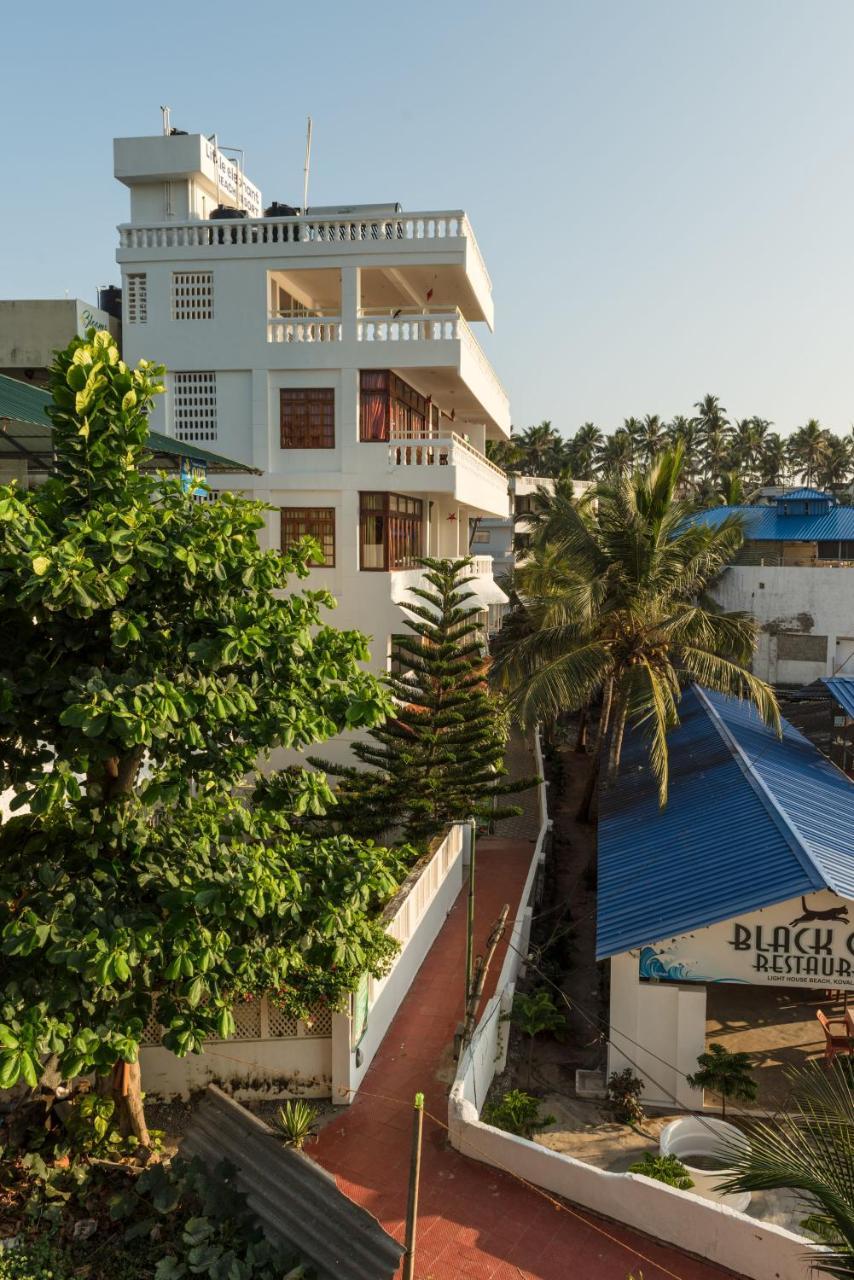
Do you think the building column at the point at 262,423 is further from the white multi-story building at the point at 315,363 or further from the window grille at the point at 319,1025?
the window grille at the point at 319,1025

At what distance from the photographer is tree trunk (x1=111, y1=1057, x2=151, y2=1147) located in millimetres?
8141

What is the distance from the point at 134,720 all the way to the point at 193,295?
1499 cm

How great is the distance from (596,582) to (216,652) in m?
9.32

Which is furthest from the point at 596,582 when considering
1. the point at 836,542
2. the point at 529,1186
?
the point at 836,542

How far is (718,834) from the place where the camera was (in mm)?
12750

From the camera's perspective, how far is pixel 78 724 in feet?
18.6

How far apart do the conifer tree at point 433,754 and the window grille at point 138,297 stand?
803 cm

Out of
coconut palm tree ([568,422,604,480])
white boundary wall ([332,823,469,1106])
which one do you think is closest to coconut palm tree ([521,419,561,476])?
coconut palm tree ([568,422,604,480])

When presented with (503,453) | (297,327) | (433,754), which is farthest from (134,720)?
(503,453)

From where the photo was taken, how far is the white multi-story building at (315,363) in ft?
58.6

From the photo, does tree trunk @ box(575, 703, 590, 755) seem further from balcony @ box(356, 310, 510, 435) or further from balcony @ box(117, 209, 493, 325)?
balcony @ box(117, 209, 493, 325)

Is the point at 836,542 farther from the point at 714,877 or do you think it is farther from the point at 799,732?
the point at 714,877

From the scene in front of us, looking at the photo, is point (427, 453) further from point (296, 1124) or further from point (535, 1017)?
point (296, 1124)

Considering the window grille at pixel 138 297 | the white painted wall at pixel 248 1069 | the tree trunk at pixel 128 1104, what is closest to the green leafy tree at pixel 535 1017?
the white painted wall at pixel 248 1069
